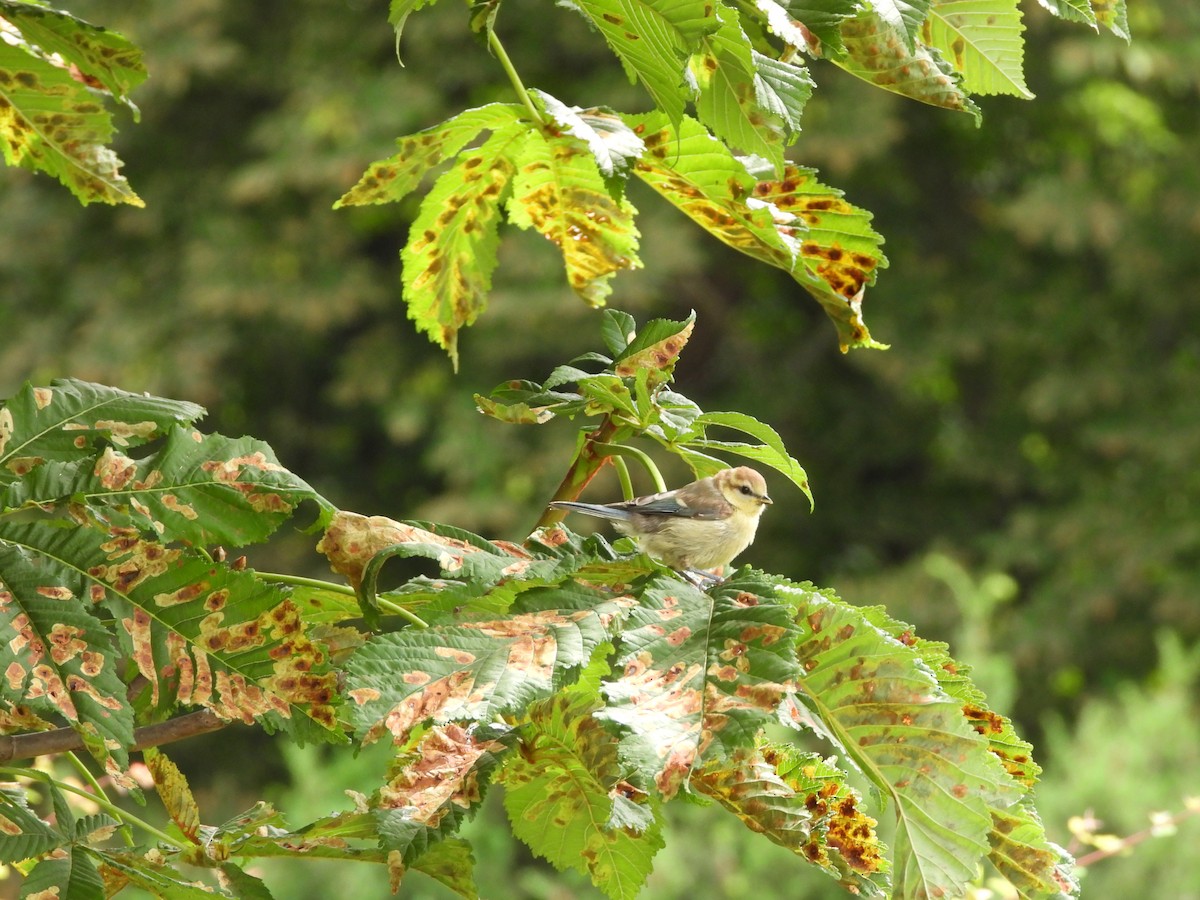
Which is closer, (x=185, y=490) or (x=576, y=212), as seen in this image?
(x=185, y=490)

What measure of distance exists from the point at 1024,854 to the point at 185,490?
79 cm

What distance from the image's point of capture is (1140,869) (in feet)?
18.5

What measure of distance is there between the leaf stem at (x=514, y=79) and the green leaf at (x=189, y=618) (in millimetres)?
530

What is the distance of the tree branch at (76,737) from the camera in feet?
4.06

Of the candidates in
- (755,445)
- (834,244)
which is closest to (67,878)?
(755,445)

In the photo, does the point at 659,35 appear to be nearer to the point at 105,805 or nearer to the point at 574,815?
the point at 574,815

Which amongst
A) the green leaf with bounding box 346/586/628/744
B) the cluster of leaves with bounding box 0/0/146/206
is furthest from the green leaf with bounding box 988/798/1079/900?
the cluster of leaves with bounding box 0/0/146/206

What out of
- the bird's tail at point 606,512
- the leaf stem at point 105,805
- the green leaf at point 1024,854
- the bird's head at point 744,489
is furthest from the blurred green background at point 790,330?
the green leaf at point 1024,854

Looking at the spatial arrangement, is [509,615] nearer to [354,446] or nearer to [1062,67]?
[1062,67]

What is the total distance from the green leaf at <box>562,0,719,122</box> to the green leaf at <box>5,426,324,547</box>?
0.47 m

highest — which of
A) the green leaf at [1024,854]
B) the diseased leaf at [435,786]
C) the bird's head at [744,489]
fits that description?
the green leaf at [1024,854]

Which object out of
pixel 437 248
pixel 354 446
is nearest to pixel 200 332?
pixel 354 446

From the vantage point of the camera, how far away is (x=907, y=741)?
1138 millimetres

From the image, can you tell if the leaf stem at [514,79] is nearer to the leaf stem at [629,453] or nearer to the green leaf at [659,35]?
the green leaf at [659,35]
